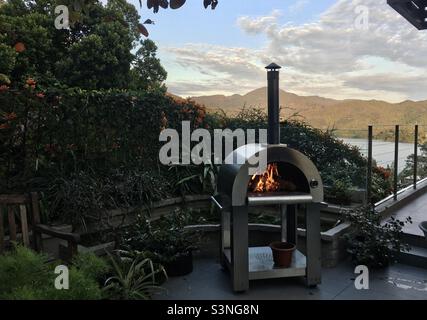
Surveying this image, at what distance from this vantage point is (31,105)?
4.14 m

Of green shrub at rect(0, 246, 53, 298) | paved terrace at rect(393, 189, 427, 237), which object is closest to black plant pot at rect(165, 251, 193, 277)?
green shrub at rect(0, 246, 53, 298)

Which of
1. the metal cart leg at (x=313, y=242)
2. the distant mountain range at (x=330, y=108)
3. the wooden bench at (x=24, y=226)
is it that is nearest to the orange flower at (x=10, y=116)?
the wooden bench at (x=24, y=226)

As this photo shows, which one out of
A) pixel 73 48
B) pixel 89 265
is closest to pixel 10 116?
pixel 89 265

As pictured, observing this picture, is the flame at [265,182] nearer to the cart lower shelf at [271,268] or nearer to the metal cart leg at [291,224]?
the metal cart leg at [291,224]

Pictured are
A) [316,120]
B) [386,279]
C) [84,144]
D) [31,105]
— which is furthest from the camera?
[316,120]

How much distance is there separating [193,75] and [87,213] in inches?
120

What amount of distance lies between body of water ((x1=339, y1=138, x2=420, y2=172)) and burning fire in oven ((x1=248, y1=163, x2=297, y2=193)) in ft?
8.87

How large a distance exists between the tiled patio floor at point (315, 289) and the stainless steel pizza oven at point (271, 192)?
5.5 inches

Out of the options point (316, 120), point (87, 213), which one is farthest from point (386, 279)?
point (316, 120)

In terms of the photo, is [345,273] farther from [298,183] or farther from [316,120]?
[316,120]

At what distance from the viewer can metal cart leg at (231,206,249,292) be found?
122 inches

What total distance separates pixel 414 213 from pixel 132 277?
4113 millimetres

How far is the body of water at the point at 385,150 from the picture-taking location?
18.7ft
